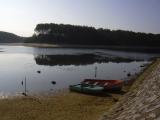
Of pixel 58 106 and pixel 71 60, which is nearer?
pixel 58 106

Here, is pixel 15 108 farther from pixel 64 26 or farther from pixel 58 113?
pixel 64 26

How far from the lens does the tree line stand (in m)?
178

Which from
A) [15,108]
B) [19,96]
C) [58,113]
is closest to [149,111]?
[58,113]

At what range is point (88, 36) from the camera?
179 m

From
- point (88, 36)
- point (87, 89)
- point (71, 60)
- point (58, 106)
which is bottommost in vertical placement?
point (58, 106)

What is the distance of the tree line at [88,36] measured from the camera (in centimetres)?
17754

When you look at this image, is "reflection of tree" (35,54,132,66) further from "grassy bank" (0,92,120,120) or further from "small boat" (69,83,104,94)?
"grassy bank" (0,92,120,120)

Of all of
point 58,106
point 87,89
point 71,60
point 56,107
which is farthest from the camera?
point 71,60

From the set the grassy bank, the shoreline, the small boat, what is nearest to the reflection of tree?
the small boat

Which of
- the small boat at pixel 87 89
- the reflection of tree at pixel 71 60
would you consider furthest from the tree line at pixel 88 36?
the small boat at pixel 87 89

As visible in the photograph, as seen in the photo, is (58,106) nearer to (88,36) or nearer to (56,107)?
(56,107)

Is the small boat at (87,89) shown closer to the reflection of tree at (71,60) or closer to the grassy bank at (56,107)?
the grassy bank at (56,107)

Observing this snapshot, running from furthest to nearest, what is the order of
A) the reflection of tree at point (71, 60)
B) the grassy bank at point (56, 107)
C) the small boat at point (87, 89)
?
the reflection of tree at point (71, 60) → the small boat at point (87, 89) → the grassy bank at point (56, 107)

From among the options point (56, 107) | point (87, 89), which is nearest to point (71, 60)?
point (87, 89)
